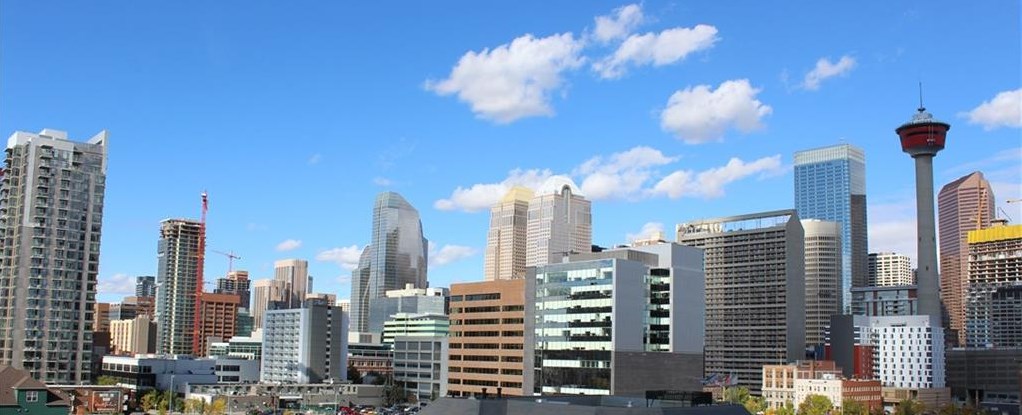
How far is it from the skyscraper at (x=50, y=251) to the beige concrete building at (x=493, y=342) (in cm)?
6858

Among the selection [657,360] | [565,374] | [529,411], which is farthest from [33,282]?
[529,411]

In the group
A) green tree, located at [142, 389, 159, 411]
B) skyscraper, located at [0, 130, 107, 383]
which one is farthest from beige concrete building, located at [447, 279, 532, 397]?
skyscraper, located at [0, 130, 107, 383]

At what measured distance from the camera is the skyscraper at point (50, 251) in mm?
179250

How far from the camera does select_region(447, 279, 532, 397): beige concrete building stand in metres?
187

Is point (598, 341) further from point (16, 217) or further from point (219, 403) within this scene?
point (16, 217)

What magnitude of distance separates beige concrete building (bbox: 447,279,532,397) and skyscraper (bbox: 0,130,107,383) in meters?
68.6

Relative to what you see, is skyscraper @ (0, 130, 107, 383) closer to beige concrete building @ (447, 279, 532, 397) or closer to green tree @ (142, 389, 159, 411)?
green tree @ (142, 389, 159, 411)

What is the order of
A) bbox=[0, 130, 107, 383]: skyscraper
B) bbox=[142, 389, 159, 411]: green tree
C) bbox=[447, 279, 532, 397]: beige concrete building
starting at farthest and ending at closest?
bbox=[142, 389, 159, 411]: green tree
bbox=[447, 279, 532, 397]: beige concrete building
bbox=[0, 130, 107, 383]: skyscraper

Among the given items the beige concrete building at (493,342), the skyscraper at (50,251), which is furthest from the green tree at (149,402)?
the beige concrete building at (493,342)

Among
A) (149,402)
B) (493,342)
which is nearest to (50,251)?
(149,402)

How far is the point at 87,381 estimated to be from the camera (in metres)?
189

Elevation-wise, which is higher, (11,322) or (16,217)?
(16,217)

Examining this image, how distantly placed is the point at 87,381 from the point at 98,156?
41.5 m

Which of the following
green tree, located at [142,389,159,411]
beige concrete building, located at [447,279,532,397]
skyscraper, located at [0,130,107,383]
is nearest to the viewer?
skyscraper, located at [0,130,107,383]
